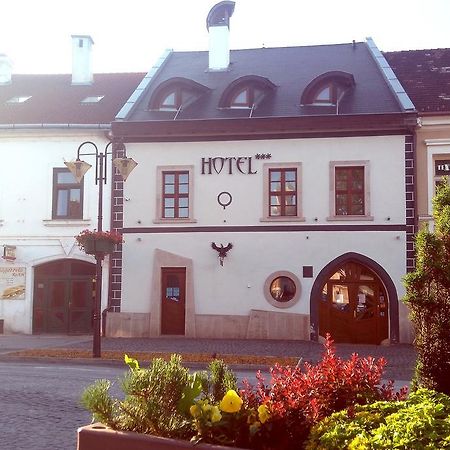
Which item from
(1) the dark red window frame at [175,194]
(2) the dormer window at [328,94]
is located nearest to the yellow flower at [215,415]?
(1) the dark red window frame at [175,194]

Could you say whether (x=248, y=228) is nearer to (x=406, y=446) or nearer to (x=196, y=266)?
(x=196, y=266)

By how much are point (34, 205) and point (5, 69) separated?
860 centimetres

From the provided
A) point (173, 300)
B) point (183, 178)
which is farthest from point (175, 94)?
point (173, 300)

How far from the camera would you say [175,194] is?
22.0 meters

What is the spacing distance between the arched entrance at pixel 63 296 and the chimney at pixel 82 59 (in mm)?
8668

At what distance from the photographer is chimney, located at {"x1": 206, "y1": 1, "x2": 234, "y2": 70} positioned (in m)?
25.5

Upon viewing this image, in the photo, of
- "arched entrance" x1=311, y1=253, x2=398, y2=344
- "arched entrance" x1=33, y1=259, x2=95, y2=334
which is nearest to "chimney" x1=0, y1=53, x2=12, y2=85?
"arched entrance" x1=33, y1=259, x2=95, y2=334

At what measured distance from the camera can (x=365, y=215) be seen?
20719mm

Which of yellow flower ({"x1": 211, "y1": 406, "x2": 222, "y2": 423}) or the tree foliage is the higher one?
the tree foliage

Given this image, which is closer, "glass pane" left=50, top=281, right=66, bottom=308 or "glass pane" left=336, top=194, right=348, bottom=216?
"glass pane" left=336, top=194, right=348, bottom=216

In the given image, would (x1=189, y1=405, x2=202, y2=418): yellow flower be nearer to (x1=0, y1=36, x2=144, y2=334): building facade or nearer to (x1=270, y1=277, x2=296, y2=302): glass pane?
(x1=270, y1=277, x2=296, y2=302): glass pane

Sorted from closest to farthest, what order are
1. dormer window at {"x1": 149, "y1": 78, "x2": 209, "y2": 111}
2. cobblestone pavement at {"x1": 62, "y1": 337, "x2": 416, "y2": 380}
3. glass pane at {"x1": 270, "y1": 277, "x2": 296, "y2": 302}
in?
cobblestone pavement at {"x1": 62, "y1": 337, "x2": 416, "y2": 380}
glass pane at {"x1": 270, "y1": 277, "x2": 296, "y2": 302}
dormer window at {"x1": 149, "y1": 78, "x2": 209, "y2": 111}

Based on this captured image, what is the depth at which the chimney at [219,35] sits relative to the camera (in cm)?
2555

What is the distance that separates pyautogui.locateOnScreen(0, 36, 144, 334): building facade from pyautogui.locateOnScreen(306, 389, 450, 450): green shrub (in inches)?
729
